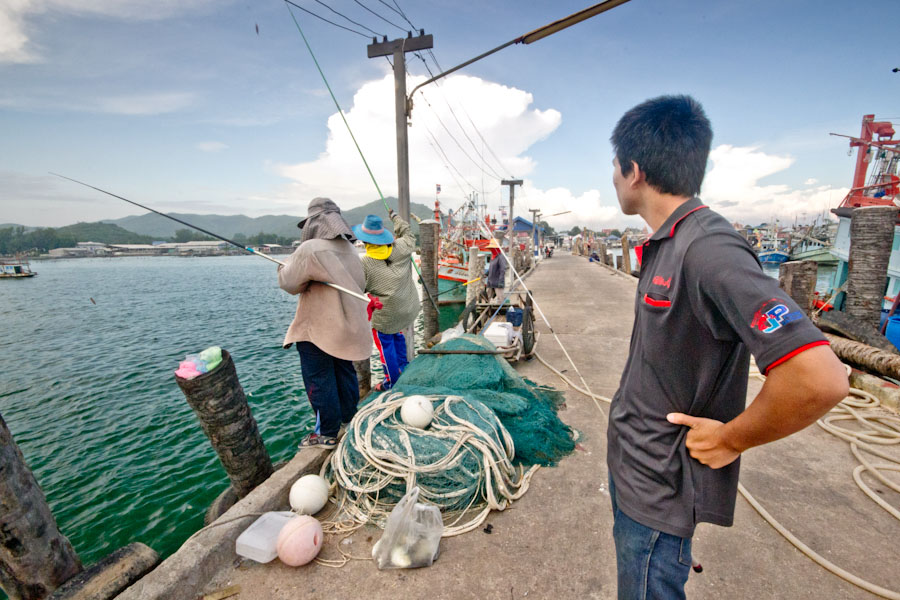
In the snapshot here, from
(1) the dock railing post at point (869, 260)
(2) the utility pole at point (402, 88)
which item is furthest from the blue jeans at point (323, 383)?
(1) the dock railing post at point (869, 260)

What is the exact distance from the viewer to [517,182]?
27.0 m

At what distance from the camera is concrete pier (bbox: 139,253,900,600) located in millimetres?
2146

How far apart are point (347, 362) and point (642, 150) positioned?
3186 millimetres

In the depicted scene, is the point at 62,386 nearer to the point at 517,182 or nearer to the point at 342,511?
the point at 342,511

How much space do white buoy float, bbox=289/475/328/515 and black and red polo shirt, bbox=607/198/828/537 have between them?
230cm

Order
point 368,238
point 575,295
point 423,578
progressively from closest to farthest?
point 423,578, point 368,238, point 575,295

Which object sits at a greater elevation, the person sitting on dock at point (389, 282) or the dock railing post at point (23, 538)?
the person sitting on dock at point (389, 282)

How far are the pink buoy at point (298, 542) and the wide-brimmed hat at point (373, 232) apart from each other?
2818 millimetres

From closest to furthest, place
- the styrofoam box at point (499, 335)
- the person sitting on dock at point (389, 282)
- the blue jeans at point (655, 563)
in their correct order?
the blue jeans at point (655, 563) → the person sitting on dock at point (389, 282) → the styrofoam box at point (499, 335)

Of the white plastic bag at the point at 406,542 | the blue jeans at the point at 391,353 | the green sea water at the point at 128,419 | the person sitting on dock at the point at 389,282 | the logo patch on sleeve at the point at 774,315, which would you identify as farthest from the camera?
the blue jeans at the point at 391,353

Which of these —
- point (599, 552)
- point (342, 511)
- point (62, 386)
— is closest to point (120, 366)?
point (62, 386)

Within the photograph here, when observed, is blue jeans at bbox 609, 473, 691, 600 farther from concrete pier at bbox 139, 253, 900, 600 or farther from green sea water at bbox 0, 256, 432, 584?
green sea water at bbox 0, 256, 432, 584

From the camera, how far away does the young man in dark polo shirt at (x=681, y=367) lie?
0.97m

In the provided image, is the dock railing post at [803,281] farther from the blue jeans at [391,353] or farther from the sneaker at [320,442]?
the sneaker at [320,442]
